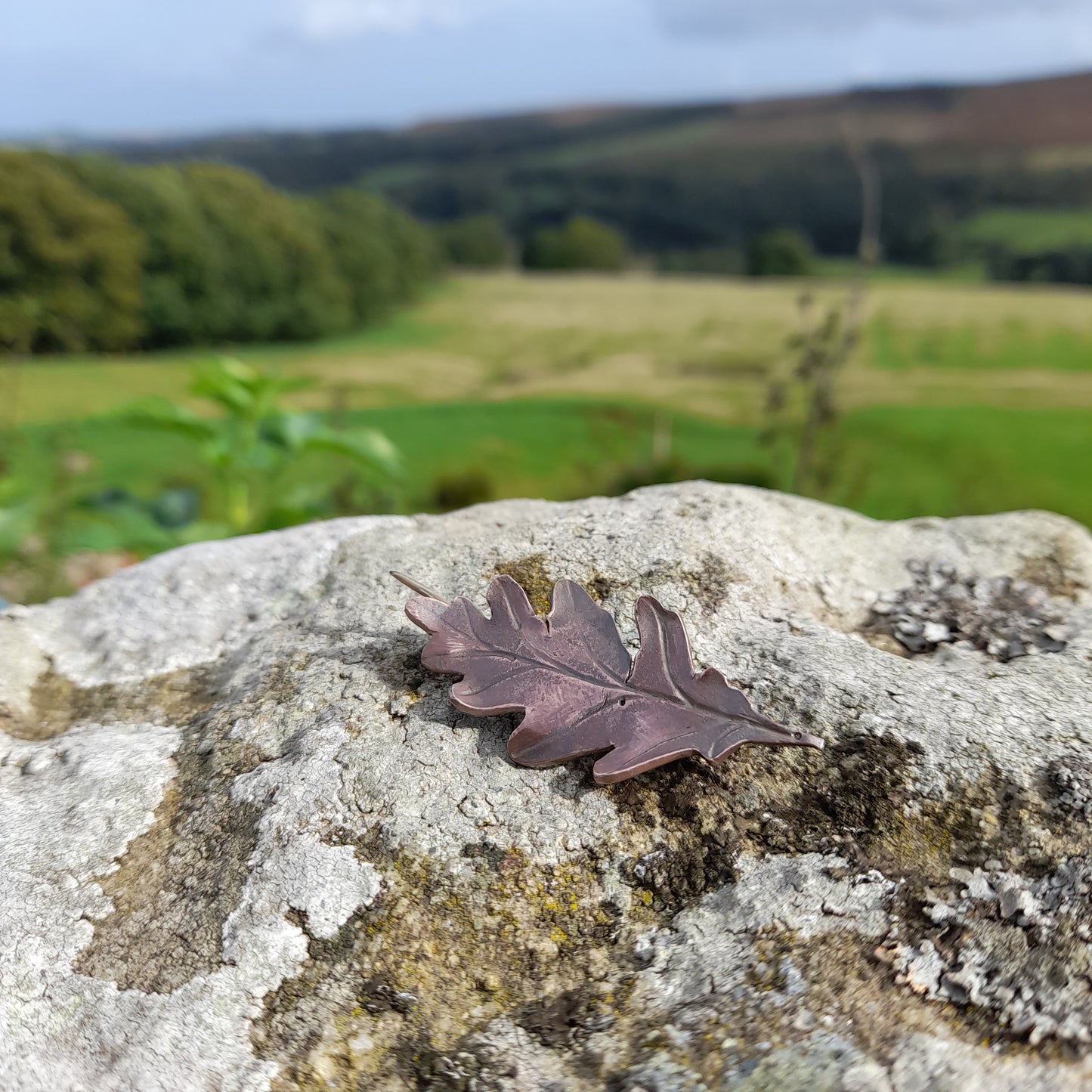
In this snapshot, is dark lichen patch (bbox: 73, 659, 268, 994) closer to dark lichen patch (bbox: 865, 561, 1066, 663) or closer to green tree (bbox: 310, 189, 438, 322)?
dark lichen patch (bbox: 865, 561, 1066, 663)

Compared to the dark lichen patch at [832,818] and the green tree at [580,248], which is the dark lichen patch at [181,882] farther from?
the green tree at [580,248]

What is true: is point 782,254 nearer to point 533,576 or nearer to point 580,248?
point 580,248

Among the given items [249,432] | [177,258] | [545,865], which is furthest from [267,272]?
[545,865]

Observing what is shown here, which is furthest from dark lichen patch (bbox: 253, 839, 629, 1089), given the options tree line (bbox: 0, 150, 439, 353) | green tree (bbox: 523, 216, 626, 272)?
green tree (bbox: 523, 216, 626, 272)

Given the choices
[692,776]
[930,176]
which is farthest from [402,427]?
[692,776]

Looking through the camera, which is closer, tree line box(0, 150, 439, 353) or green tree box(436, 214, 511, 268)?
tree line box(0, 150, 439, 353)

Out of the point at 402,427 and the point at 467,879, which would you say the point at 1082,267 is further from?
the point at 467,879

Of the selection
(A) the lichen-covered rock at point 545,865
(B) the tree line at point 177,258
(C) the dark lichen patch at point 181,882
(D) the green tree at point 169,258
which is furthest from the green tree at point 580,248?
(C) the dark lichen patch at point 181,882

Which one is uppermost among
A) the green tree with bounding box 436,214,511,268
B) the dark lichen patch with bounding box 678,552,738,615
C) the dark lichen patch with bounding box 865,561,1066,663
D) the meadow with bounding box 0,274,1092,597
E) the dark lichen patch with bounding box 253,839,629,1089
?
the dark lichen patch with bounding box 678,552,738,615
